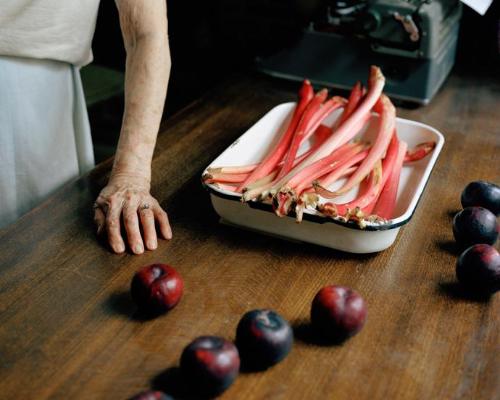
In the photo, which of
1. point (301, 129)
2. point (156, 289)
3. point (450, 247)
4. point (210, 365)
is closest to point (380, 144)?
point (301, 129)

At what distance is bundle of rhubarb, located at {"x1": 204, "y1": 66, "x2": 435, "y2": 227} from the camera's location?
133 centimetres

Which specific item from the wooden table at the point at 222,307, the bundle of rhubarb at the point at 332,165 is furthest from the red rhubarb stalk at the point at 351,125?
the wooden table at the point at 222,307

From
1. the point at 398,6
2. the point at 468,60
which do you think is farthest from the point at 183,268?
the point at 468,60

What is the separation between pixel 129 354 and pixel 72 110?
3.54 feet

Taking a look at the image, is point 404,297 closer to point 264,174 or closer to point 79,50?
point 264,174

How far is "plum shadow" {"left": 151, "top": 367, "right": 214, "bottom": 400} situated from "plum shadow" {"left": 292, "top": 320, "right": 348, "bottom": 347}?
0.72 ft

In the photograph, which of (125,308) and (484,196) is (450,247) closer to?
(484,196)

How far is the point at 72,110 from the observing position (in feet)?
6.43

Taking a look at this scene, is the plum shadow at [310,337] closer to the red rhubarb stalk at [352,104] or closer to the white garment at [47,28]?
the red rhubarb stalk at [352,104]

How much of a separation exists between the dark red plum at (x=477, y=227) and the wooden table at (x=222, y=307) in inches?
1.9

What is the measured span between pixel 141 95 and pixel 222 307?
67cm

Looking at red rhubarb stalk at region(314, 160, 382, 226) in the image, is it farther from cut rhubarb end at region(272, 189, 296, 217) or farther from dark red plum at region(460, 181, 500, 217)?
dark red plum at region(460, 181, 500, 217)

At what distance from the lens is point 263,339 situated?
103cm

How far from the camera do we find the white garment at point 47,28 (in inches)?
64.7
